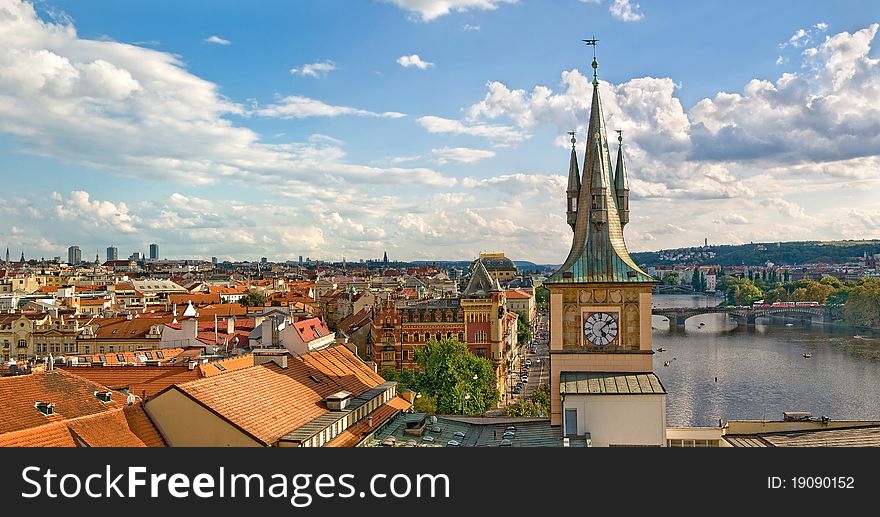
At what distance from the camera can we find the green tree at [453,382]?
45781 millimetres

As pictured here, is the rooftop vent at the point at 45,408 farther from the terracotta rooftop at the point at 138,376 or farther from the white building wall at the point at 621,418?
the white building wall at the point at 621,418

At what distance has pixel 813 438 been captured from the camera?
2216 cm

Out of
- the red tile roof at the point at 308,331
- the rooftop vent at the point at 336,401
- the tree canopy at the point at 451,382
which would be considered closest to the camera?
the rooftop vent at the point at 336,401

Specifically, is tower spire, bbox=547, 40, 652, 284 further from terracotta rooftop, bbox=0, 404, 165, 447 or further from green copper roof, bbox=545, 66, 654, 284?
terracotta rooftop, bbox=0, 404, 165, 447

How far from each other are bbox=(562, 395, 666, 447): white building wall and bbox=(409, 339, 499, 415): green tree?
23645 mm

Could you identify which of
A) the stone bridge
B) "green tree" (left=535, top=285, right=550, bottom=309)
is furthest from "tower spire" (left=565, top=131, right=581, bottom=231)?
"green tree" (left=535, top=285, right=550, bottom=309)

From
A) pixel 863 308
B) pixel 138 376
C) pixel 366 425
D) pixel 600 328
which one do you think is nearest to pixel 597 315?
pixel 600 328

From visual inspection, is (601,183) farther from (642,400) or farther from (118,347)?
(118,347)

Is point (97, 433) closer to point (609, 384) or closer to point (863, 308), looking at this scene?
point (609, 384)

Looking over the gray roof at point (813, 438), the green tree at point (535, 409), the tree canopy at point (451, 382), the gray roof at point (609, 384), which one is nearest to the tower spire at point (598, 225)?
the gray roof at point (609, 384)

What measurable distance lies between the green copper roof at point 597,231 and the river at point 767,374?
3100 cm

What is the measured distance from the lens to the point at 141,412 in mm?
20844

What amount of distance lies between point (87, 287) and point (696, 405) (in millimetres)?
96723

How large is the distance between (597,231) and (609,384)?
4566mm
